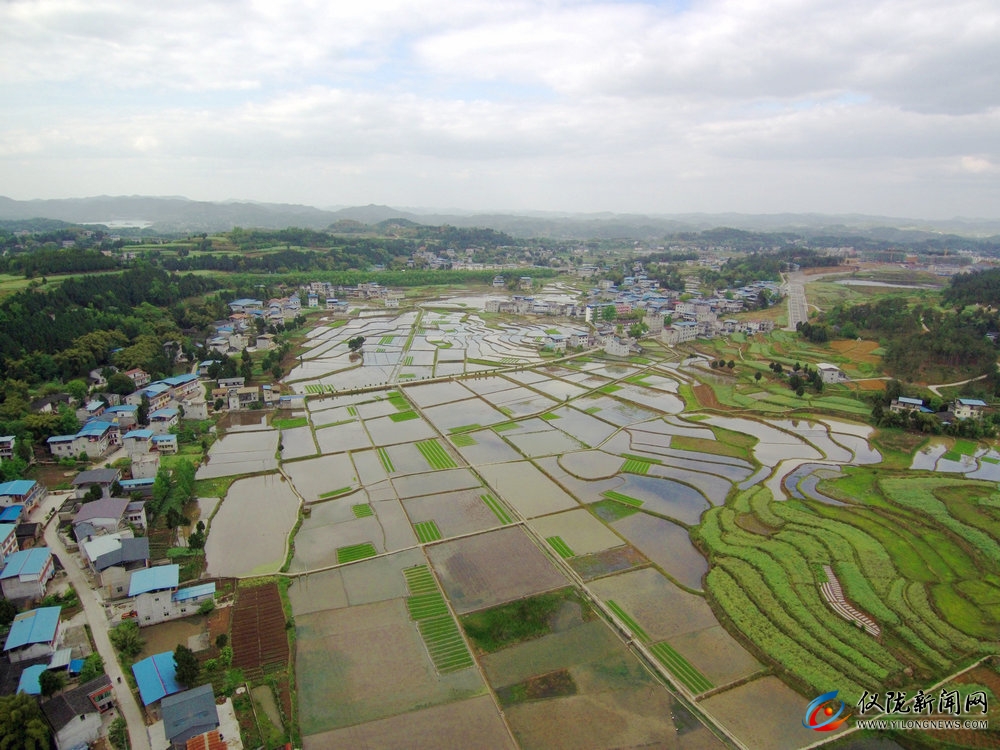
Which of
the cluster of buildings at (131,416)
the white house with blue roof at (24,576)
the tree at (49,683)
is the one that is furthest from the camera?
the cluster of buildings at (131,416)

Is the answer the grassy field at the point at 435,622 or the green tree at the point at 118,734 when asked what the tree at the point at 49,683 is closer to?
the green tree at the point at 118,734

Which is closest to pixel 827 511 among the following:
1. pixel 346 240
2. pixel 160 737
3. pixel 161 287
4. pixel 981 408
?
pixel 981 408

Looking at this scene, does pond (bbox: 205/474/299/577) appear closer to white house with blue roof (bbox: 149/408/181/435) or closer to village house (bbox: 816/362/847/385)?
white house with blue roof (bbox: 149/408/181/435)

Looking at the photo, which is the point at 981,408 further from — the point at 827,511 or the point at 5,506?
the point at 5,506

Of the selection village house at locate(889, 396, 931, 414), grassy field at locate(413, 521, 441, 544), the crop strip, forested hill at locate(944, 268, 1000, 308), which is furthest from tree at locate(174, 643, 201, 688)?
forested hill at locate(944, 268, 1000, 308)

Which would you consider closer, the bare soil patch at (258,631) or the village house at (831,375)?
the bare soil patch at (258,631)

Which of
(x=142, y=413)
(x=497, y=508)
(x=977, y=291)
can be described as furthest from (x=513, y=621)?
(x=977, y=291)

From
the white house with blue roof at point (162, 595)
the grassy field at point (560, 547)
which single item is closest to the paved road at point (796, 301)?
the grassy field at point (560, 547)
